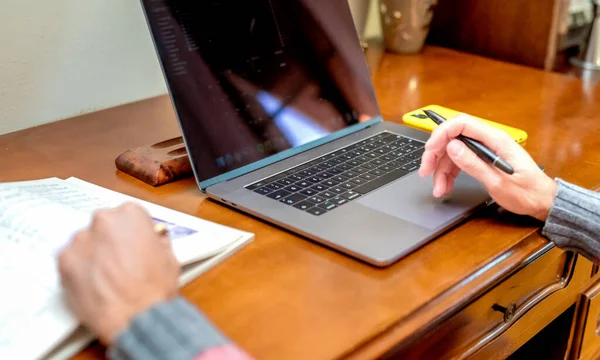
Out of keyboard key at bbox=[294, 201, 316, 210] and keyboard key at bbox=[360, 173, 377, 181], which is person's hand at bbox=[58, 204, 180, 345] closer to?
keyboard key at bbox=[294, 201, 316, 210]

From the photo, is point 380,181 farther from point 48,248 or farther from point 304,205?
point 48,248

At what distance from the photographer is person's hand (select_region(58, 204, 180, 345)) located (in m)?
0.46

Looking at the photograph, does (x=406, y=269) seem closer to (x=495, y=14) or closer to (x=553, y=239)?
(x=553, y=239)

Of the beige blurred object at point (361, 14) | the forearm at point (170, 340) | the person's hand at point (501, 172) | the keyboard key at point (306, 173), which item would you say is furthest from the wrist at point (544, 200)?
the beige blurred object at point (361, 14)

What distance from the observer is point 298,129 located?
2.80 ft

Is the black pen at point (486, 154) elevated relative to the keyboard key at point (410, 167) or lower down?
elevated

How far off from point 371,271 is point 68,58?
25.4 inches

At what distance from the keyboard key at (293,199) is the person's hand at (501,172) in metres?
0.15

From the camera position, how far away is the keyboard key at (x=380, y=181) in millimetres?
737

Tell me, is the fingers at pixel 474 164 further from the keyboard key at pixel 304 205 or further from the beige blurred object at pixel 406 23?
the beige blurred object at pixel 406 23

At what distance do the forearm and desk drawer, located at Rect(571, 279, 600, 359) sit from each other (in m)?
0.60

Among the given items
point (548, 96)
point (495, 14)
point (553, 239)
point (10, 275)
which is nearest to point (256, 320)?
point (10, 275)

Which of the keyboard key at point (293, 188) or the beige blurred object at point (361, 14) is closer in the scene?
the keyboard key at point (293, 188)

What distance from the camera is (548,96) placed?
3.67ft
